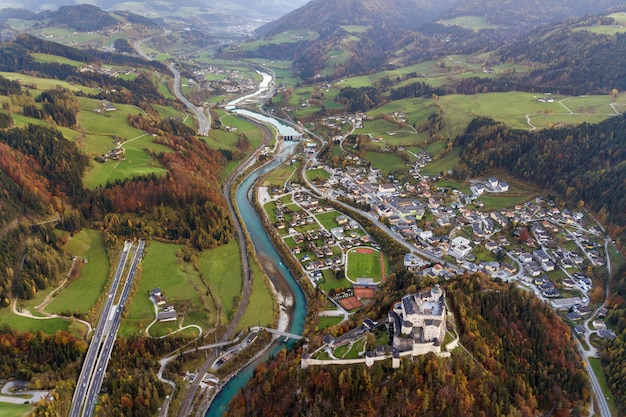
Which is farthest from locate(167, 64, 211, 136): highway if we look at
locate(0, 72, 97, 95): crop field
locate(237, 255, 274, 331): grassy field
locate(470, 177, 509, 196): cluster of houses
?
locate(470, 177, 509, 196): cluster of houses

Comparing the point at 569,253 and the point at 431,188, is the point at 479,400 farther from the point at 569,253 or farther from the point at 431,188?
the point at 431,188

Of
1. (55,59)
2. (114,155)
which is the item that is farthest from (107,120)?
(55,59)

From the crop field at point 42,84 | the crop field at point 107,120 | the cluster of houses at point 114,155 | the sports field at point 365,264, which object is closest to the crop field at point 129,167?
the cluster of houses at point 114,155

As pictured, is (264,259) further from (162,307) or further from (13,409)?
(13,409)

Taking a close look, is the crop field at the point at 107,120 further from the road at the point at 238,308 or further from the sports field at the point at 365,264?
the sports field at the point at 365,264

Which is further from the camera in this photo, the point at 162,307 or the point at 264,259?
the point at 264,259

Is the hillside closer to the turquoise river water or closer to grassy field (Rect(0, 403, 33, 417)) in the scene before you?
the turquoise river water

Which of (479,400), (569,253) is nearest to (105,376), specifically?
(479,400)
